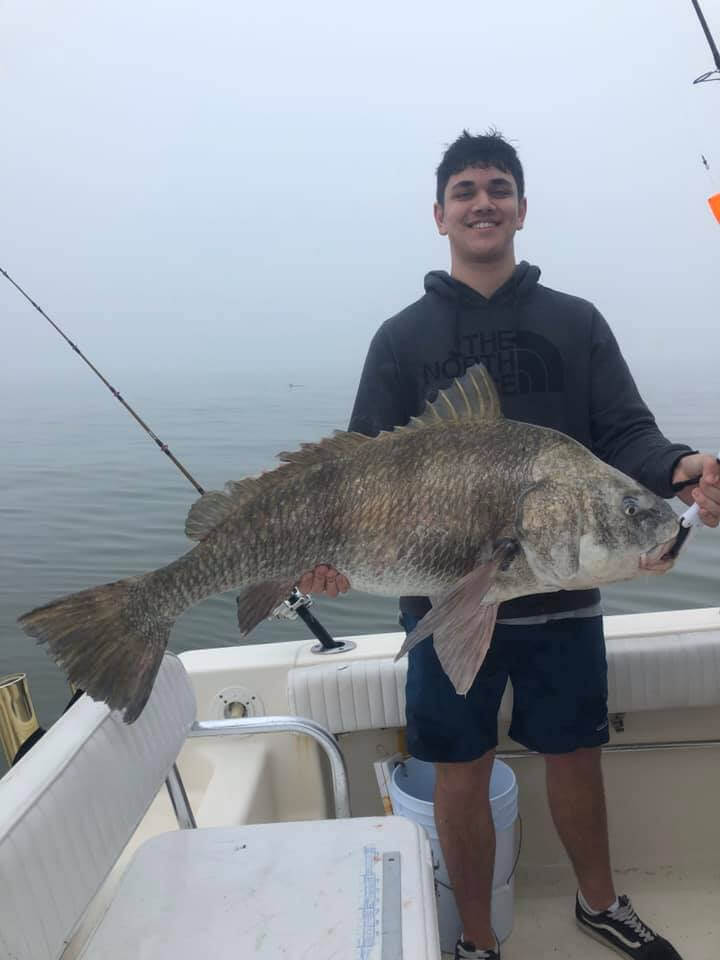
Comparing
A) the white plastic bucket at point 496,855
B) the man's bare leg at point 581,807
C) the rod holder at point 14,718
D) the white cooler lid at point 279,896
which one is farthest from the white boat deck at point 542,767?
the white cooler lid at point 279,896

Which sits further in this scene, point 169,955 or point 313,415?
point 313,415

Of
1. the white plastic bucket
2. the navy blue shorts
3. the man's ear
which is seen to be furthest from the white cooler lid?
the man's ear

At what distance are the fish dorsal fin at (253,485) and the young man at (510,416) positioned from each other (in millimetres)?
321

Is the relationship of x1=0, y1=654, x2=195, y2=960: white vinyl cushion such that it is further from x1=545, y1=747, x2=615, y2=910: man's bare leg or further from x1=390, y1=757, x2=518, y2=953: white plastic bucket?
x1=545, y1=747, x2=615, y2=910: man's bare leg

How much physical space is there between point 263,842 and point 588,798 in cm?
110

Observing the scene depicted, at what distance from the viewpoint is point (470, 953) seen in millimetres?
2367

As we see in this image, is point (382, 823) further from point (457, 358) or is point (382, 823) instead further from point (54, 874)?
point (457, 358)

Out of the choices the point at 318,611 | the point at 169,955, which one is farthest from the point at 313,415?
the point at 169,955

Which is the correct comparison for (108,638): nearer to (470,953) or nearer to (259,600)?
(259,600)

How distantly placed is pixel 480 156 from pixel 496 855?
2.20 metres

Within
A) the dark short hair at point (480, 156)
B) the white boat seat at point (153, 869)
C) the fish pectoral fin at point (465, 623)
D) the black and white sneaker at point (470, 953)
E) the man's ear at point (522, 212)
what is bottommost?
the black and white sneaker at point (470, 953)

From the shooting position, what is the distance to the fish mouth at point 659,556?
183 cm

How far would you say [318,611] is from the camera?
252 inches

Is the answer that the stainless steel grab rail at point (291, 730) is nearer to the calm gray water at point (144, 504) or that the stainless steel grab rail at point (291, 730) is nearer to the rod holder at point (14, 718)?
the rod holder at point (14, 718)
